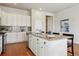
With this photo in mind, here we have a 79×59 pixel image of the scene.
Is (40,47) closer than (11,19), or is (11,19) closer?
(40,47)

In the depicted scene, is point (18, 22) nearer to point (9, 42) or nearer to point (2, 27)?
point (2, 27)

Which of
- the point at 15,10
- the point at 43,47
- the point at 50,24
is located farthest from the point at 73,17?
the point at 43,47

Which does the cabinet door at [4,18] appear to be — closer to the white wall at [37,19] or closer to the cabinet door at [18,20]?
the cabinet door at [18,20]

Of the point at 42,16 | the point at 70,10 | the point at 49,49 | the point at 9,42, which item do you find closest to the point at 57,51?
the point at 49,49

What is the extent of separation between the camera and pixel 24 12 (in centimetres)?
578

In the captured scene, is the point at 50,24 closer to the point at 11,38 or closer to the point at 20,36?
the point at 20,36

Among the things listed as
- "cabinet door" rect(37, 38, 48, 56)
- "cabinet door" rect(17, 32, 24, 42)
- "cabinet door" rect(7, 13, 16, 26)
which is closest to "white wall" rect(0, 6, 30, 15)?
"cabinet door" rect(7, 13, 16, 26)

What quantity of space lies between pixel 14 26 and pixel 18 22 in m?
0.33

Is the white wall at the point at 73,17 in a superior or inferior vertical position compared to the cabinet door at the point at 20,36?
superior

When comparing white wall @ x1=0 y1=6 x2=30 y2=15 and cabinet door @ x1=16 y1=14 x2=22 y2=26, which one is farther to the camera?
cabinet door @ x1=16 y1=14 x2=22 y2=26

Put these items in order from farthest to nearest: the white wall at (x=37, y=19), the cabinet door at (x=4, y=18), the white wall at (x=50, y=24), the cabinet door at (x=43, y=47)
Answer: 1. the white wall at (x=50, y=24)
2. the white wall at (x=37, y=19)
3. the cabinet door at (x=4, y=18)
4. the cabinet door at (x=43, y=47)

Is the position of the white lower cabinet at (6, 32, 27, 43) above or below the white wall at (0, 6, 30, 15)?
below

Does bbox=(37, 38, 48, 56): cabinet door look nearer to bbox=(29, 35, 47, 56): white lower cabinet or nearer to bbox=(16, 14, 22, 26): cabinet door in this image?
bbox=(29, 35, 47, 56): white lower cabinet

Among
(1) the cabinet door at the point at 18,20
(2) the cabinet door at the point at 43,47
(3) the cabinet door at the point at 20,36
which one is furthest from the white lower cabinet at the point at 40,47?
(1) the cabinet door at the point at 18,20
